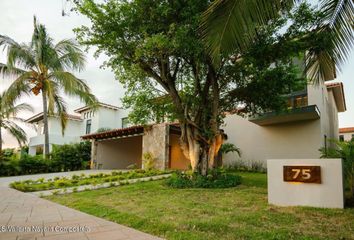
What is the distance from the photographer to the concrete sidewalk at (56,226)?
3.82 metres

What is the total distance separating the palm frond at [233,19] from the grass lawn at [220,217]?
2829mm

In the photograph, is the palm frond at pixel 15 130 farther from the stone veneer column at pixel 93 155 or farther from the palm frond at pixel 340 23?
the palm frond at pixel 340 23

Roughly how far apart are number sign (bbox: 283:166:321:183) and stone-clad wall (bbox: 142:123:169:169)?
398 inches

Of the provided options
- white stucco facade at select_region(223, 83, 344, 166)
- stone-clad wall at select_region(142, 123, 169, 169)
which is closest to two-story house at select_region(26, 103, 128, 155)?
stone-clad wall at select_region(142, 123, 169, 169)

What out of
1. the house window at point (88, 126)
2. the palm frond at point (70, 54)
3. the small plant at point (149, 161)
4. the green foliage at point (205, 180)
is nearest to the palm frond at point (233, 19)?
the green foliage at point (205, 180)

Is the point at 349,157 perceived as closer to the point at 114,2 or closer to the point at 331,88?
the point at 114,2

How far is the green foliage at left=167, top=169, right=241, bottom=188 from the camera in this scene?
905 centimetres

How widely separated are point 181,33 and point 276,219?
544 centimetres

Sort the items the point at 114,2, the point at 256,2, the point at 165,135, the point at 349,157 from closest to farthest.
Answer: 1. the point at 256,2
2. the point at 349,157
3. the point at 114,2
4. the point at 165,135

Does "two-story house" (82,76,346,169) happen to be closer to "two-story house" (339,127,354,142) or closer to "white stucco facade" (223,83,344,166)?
"white stucco facade" (223,83,344,166)

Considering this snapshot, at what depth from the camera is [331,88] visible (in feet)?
55.7

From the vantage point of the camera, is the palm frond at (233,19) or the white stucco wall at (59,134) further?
the white stucco wall at (59,134)

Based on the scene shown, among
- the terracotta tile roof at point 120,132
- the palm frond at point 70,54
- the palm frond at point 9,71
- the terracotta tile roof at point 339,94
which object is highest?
the palm frond at point 70,54

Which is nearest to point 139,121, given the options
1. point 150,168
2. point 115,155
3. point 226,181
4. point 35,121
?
point 226,181
